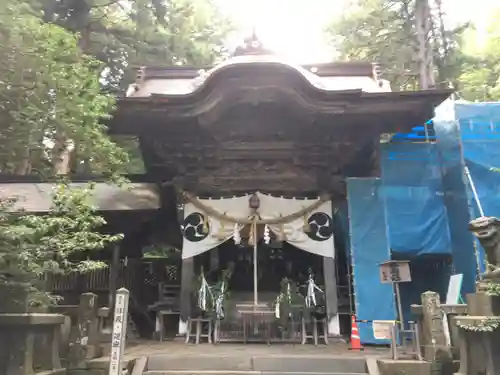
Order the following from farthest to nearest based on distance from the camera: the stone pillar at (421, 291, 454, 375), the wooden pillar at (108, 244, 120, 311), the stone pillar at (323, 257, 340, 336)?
the wooden pillar at (108, 244, 120, 311)
the stone pillar at (323, 257, 340, 336)
the stone pillar at (421, 291, 454, 375)

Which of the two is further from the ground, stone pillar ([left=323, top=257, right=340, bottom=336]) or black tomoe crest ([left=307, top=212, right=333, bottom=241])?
black tomoe crest ([left=307, top=212, right=333, bottom=241])

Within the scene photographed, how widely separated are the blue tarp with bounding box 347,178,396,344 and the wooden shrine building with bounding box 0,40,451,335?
0.51m

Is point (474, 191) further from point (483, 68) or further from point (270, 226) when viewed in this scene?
point (483, 68)

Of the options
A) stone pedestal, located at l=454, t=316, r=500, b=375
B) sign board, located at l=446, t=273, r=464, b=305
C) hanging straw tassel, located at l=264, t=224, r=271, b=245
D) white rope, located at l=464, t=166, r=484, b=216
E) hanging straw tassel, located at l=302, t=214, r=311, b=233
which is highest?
white rope, located at l=464, t=166, r=484, b=216

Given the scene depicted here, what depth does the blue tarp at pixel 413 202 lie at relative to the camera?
962cm

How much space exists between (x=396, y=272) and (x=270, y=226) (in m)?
3.19

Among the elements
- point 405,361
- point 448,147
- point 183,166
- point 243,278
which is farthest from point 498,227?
point 243,278

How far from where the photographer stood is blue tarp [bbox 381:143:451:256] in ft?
31.6

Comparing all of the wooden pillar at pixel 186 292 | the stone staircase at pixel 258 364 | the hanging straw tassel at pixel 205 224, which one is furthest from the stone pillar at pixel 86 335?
the hanging straw tassel at pixel 205 224

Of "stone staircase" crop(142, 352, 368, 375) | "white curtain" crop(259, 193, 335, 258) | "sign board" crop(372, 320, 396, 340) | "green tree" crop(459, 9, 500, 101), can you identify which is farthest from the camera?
"green tree" crop(459, 9, 500, 101)

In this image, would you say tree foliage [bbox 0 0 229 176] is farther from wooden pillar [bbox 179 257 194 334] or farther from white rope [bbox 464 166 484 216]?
white rope [bbox 464 166 484 216]

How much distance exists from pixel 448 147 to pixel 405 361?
5846 mm

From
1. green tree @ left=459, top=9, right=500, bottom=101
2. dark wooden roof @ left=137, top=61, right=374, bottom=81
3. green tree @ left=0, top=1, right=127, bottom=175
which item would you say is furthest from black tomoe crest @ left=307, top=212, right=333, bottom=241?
green tree @ left=459, top=9, right=500, bottom=101

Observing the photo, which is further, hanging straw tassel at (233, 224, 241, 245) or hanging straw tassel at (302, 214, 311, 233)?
hanging straw tassel at (302, 214, 311, 233)
